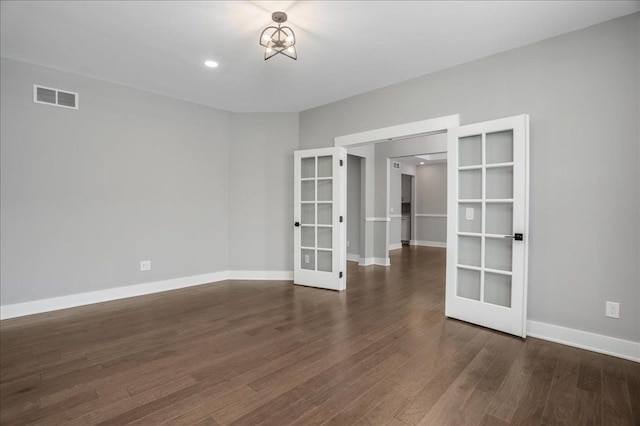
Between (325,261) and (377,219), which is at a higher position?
(377,219)

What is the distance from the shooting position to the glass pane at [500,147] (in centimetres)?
295

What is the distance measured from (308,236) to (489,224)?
2563 millimetres

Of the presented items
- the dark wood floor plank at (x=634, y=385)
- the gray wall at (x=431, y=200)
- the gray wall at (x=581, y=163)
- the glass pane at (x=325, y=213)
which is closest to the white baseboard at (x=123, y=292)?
the glass pane at (x=325, y=213)

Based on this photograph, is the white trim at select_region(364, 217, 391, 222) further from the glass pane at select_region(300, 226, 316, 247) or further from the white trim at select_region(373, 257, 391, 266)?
the glass pane at select_region(300, 226, 316, 247)

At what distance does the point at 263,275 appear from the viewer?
5113 mm

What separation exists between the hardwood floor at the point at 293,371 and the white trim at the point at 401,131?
7.00ft

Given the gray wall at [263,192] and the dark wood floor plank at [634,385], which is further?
the gray wall at [263,192]

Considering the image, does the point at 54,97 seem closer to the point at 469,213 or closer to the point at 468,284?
the point at 469,213

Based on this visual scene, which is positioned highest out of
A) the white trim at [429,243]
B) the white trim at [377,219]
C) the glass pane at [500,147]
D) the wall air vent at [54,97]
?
the wall air vent at [54,97]

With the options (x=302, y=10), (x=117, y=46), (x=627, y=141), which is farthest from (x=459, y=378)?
(x=117, y=46)

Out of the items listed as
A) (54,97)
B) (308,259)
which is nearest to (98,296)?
(54,97)

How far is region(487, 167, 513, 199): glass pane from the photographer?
116 inches

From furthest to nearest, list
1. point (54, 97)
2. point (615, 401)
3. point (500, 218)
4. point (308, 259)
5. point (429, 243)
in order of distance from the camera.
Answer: point (429, 243) → point (308, 259) → point (54, 97) → point (500, 218) → point (615, 401)

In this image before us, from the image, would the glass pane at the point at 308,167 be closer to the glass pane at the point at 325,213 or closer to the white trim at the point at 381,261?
the glass pane at the point at 325,213
